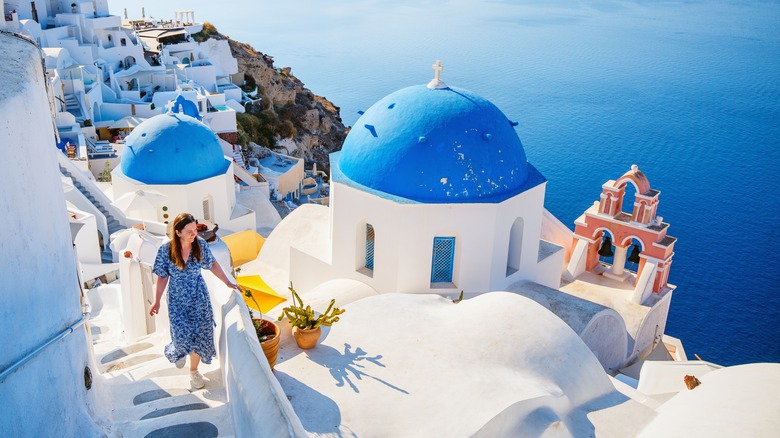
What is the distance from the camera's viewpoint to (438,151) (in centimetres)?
1075

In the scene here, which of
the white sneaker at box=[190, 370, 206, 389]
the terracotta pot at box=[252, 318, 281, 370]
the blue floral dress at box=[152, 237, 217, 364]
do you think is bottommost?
the terracotta pot at box=[252, 318, 281, 370]

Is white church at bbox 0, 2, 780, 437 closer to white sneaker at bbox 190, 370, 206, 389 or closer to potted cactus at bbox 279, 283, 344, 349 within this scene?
white sneaker at bbox 190, 370, 206, 389

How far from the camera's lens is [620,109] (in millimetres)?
53562

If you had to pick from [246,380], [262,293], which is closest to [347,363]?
[246,380]

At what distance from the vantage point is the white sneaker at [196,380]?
560 cm

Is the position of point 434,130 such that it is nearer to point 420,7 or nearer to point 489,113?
point 489,113

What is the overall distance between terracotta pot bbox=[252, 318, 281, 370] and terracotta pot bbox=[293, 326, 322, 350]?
953 mm

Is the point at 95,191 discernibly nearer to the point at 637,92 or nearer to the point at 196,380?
the point at 196,380

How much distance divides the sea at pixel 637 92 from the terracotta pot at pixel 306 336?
19094 mm

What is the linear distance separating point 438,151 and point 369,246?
2062 mm

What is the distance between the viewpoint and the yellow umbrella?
12.3 m

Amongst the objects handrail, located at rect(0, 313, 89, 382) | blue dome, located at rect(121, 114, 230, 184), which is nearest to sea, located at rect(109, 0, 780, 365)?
blue dome, located at rect(121, 114, 230, 184)

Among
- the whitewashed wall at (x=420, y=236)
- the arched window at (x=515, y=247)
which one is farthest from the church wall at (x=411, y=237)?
the arched window at (x=515, y=247)

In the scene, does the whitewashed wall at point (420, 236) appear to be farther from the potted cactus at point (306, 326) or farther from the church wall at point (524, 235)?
the potted cactus at point (306, 326)
